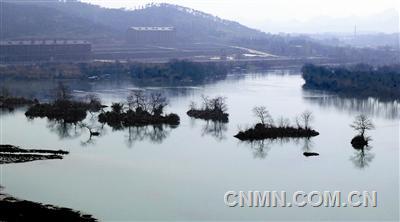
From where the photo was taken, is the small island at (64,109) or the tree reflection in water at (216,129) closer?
the tree reflection in water at (216,129)

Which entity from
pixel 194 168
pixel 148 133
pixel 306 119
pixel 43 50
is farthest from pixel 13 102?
pixel 43 50

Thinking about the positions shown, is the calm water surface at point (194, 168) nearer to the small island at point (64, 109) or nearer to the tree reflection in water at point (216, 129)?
the tree reflection in water at point (216, 129)

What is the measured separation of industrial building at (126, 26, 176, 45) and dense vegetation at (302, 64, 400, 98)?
10.2m

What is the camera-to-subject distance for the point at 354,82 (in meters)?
13.9

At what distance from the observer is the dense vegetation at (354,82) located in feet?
43.8

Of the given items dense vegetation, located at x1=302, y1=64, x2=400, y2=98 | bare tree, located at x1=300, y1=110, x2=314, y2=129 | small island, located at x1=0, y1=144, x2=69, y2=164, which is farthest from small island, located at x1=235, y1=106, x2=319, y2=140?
dense vegetation, located at x1=302, y1=64, x2=400, y2=98

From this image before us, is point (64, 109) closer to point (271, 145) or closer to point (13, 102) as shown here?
point (13, 102)

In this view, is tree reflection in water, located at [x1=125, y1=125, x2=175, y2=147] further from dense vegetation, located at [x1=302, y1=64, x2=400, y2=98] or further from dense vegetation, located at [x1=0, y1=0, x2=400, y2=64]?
dense vegetation, located at [x1=0, y1=0, x2=400, y2=64]

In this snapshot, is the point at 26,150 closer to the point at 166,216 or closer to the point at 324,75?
the point at 166,216

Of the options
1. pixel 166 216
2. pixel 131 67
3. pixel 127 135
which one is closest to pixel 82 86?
pixel 131 67

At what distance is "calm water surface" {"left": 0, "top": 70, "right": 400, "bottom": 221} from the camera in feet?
18.7

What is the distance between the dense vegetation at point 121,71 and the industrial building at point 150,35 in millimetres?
6201

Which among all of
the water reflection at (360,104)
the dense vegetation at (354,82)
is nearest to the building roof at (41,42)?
the dense vegetation at (354,82)

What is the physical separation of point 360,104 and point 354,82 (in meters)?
2.25
